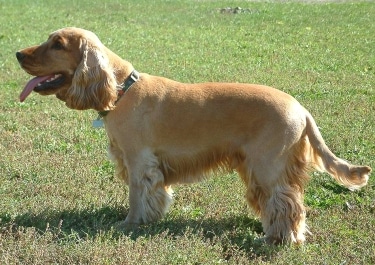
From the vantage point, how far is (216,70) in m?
12.9

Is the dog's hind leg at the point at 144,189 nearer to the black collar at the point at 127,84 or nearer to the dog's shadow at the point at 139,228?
the dog's shadow at the point at 139,228

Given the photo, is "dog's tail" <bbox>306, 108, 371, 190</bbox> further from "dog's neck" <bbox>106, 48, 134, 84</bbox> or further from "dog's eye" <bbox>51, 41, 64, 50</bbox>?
"dog's eye" <bbox>51, 41, 64, 50</bbox>

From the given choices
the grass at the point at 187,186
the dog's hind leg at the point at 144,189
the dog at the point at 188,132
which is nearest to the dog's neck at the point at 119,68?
the dog at the point at 188,132

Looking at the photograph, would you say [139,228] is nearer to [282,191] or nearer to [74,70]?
[282,191]

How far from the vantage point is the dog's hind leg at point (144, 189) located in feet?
18.4

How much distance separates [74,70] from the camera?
5.60 m

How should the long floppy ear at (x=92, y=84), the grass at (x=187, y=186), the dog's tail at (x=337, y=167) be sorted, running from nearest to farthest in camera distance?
1. the grass at (x=187, y=186)
2. the dog's tail at (x=337, y=167)
3. the long floppy ear at (x=92, y=84)

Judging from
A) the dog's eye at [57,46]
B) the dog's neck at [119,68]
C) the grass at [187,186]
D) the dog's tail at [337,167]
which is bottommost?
the grass at [187,186]

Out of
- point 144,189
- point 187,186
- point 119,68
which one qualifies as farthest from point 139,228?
point 119,68

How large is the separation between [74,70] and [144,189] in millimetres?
1233

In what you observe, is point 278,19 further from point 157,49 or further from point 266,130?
point 266,130

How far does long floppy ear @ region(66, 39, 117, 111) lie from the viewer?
5445 mm

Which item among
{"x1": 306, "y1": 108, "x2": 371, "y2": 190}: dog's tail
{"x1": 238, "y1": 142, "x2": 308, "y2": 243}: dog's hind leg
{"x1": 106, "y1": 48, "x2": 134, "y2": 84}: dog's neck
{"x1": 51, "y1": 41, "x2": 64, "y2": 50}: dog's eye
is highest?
Result: {"x1": 51, "y1": 41, "x2": 64, "y2": 50}: dog's eye

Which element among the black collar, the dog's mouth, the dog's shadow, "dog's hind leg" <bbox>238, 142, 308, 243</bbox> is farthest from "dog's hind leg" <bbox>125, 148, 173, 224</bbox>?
the dog's mouth
